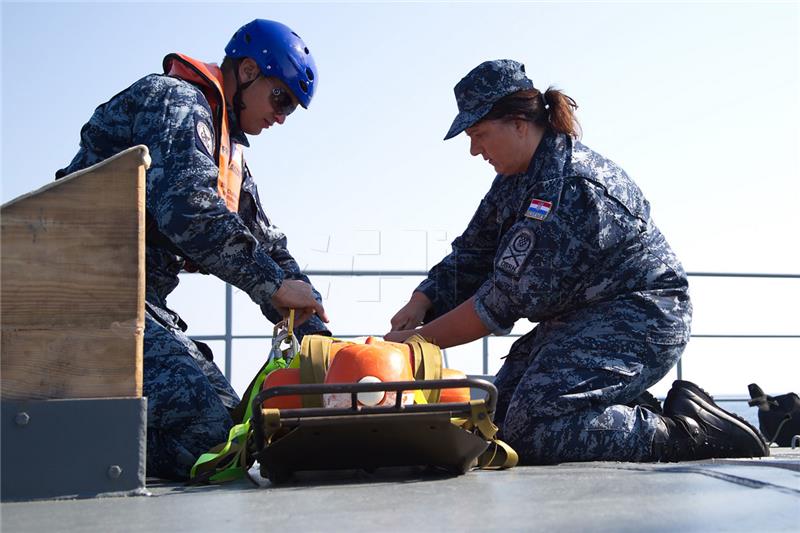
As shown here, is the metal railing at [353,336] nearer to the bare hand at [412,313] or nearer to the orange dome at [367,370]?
the bare hand at [412,313]

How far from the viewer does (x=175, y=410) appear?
3113 millimetres

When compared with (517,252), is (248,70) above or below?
above

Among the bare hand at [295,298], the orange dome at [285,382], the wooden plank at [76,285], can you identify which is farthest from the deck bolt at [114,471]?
the bare hand at [295,298]

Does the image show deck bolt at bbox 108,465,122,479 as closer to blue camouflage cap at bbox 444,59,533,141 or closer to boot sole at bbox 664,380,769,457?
blue camouflage cap at bbox 444,59,533,141

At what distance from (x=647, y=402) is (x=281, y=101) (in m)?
1.75

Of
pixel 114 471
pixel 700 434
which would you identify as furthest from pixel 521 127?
pixel 114 471

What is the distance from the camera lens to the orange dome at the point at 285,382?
2.67 meters

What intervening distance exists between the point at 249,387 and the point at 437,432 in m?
0.92

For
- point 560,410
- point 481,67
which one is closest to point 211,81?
point 481,67

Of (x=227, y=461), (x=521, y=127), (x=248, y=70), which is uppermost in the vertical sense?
(x=248, y=70)

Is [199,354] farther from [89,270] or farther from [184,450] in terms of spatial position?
[89,270]

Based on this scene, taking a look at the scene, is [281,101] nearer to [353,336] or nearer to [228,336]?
[353,336]

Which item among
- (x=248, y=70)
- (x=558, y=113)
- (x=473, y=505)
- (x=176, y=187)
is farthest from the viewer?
(x=248, y=70)

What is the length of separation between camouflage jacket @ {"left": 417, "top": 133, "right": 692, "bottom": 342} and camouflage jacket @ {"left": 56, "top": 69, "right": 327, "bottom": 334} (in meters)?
0.81
